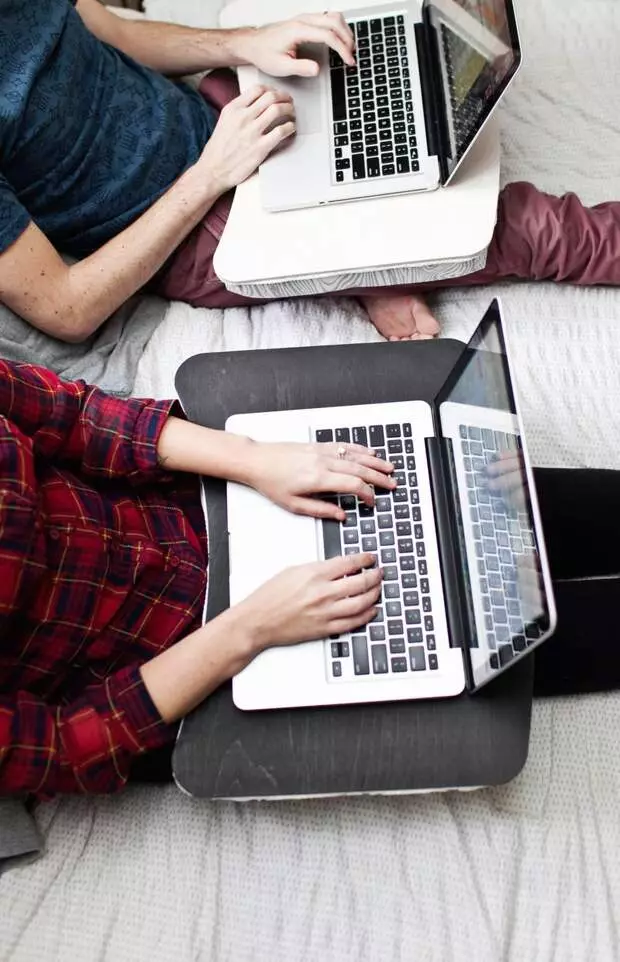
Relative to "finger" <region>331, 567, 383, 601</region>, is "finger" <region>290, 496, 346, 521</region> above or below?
above

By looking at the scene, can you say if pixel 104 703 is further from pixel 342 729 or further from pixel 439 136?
pixel 439 136

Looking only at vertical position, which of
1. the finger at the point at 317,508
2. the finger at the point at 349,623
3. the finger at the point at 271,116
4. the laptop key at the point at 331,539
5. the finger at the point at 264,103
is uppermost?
the finger at the point at 264,103

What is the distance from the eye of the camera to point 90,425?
856 mm

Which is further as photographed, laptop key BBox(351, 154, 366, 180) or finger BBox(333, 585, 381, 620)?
laptop key BBox(351, 154, 366, 180)

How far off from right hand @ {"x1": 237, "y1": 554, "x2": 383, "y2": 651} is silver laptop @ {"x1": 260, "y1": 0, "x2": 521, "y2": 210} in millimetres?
543

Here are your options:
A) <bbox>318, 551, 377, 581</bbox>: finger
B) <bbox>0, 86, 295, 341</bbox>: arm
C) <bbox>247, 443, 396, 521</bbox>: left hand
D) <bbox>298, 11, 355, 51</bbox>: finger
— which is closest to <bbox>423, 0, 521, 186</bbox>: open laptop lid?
<bbox>298, 11, 355, 51</bbox>: finger

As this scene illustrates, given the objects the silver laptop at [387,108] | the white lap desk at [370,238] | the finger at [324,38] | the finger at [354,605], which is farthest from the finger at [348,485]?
the finger at [324,38]

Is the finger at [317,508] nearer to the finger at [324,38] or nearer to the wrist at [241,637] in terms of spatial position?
the wrist at [241,637]

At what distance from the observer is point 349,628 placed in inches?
30.2

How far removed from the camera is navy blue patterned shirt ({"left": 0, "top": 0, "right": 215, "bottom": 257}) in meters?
1.03

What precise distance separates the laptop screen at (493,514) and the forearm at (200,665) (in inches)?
9.3

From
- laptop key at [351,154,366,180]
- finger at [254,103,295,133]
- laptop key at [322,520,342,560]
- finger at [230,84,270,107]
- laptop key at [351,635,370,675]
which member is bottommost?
laptop key at [351,635,370,675]

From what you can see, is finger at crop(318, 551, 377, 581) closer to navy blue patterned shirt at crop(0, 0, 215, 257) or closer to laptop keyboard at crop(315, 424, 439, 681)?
laptop keyboard at crop(315, 424, 439, 681)

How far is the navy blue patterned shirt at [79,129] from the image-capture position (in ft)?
3.38
